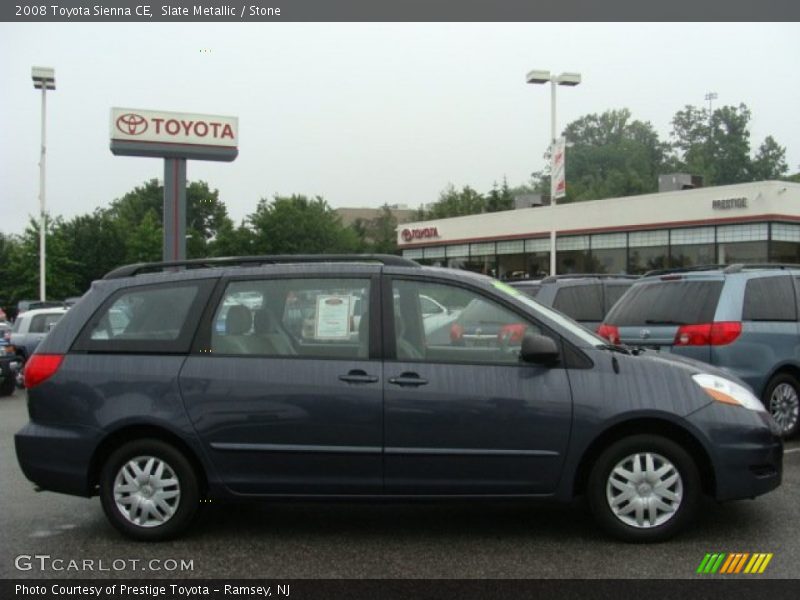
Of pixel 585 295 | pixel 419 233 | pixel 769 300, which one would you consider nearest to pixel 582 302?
pixel 585 295

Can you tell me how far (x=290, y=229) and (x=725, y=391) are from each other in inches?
1783

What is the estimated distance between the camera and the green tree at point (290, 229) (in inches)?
1927

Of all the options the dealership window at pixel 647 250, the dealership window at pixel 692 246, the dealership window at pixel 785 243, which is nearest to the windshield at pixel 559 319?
the dealership window at pixel 785 243

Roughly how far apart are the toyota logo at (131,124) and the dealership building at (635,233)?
1336 centimetres

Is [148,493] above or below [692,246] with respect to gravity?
below

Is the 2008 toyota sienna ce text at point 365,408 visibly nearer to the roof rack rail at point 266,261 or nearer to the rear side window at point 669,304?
the roof rack rail at point 266,261

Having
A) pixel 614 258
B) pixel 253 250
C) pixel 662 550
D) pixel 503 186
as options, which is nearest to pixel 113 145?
pixel 614 258

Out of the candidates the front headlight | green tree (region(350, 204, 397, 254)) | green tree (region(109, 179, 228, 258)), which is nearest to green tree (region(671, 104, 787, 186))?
green tree (region(350, 204, 397, 254))

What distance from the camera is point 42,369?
507 cm

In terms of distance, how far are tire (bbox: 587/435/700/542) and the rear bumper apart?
3.14m

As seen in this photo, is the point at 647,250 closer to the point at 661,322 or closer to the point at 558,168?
the point at 558,168

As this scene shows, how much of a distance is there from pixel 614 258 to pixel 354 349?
95.6 ft

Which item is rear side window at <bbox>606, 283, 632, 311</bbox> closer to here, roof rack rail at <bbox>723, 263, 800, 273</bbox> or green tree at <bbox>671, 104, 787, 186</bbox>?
roof rack rail at <bbox>723, 263, 800, 273</bbox>

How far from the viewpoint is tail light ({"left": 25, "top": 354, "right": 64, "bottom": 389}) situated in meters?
5.05
